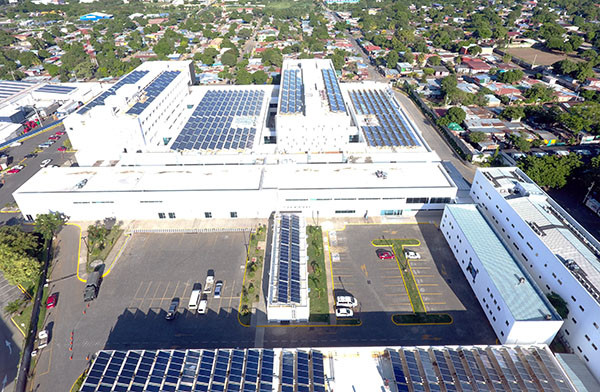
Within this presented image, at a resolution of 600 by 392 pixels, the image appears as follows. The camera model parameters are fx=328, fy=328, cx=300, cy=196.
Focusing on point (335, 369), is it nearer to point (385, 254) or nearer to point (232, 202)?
point (385, 254)

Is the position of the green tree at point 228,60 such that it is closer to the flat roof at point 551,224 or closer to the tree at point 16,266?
the tree at point 16,266

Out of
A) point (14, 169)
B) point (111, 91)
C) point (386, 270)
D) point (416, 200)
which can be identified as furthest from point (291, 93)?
point (14, 169)

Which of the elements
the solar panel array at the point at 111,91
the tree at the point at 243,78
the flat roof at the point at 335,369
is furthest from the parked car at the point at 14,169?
the tree at the point at 243,78

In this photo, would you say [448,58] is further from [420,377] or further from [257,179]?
[420,377]

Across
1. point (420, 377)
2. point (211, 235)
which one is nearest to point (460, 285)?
point (420, 377)

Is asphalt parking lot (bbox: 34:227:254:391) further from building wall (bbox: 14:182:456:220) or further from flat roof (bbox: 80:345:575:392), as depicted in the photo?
flat roof (bbox: 80:345:575:392)

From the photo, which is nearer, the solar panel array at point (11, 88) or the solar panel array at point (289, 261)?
the solar panel array at point (289, 261)
